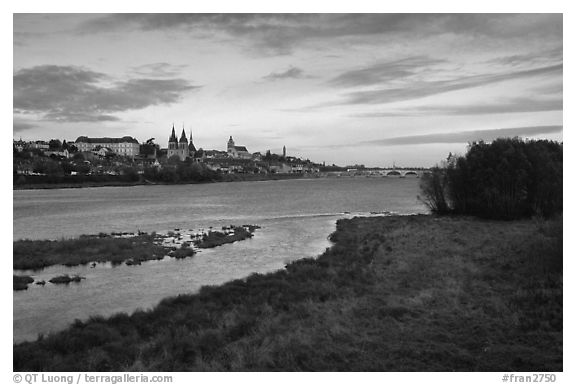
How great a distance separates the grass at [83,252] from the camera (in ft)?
78.3

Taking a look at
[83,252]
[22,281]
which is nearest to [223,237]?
[83,252]

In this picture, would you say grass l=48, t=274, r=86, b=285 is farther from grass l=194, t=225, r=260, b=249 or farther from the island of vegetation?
grass l=194, t=225, r=260, b=249

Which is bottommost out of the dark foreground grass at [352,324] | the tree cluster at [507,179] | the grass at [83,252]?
the grass at [83,252]

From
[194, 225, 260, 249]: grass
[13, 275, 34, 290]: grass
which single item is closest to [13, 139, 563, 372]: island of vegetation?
[13, 275, 34, 290]: grass

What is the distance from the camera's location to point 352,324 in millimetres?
12008

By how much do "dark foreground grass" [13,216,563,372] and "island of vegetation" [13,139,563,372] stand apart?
35mm

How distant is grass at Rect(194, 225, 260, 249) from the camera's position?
29797 millimetres

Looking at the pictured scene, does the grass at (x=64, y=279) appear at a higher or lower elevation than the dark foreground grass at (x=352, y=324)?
lower

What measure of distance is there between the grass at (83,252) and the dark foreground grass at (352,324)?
9910 mm

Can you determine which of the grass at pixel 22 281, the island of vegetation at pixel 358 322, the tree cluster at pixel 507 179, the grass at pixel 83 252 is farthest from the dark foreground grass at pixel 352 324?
the tree cluster at pixel 507 179

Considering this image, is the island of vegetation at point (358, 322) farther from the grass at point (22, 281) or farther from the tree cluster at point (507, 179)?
the tree cluster at point (507, 179)

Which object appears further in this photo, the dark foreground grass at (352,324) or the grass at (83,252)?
the grass at (83,252)
